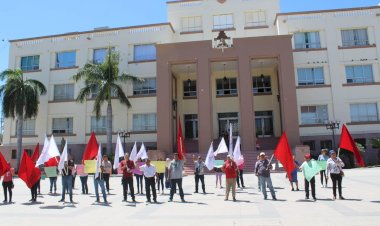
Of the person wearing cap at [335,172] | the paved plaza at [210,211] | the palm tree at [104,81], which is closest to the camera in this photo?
the paved plaza at [210,211]

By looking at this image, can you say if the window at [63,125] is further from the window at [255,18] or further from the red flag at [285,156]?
the red flag at [285,156]

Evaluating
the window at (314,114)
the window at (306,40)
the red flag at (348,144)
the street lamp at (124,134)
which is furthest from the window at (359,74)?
the red flag at (348,144)

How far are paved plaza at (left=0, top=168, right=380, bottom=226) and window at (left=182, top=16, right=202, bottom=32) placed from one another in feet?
86.3

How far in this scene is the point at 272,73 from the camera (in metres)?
35.3

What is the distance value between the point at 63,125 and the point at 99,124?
408 centimetres

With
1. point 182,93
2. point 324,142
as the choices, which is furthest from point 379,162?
point 182,93

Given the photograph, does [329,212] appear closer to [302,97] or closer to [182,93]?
[302,97]

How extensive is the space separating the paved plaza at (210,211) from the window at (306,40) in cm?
2227

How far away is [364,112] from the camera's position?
104 ft

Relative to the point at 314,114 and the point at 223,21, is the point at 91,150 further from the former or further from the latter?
the point at 223,21

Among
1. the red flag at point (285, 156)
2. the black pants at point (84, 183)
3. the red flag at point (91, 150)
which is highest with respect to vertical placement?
the red flag at point (91, 150)

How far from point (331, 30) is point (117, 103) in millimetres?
21974

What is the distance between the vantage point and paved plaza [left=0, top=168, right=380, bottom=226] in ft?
27.7

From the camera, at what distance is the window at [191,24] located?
3669 centimetres
